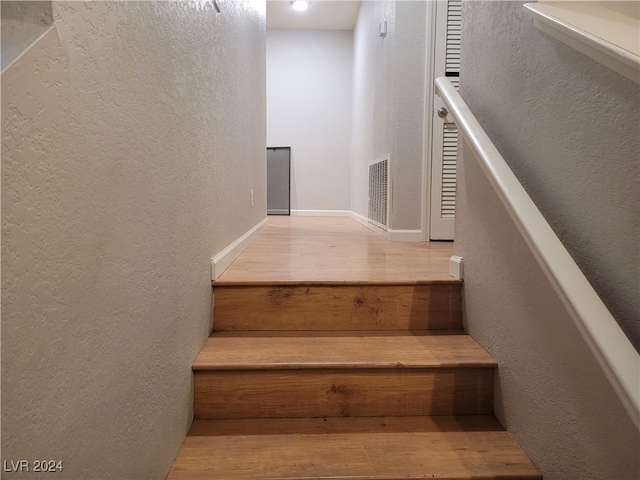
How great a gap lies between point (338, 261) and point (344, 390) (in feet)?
2.68

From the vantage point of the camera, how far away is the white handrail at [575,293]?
604 millimetres

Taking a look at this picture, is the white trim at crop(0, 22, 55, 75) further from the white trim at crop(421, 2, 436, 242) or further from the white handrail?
the white trim at crop(421, 2, 436, 242)

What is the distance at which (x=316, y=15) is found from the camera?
499 cm

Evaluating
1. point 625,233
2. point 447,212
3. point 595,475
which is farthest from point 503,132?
point 447,212

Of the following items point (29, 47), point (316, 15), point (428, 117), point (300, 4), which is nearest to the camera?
point (29, 47)

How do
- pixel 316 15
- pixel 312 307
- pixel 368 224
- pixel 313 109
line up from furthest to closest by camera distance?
pixel 313 109 → pixel 316 15 → pixel 368 224 → pixel 312 307

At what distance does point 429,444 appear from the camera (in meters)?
1.09

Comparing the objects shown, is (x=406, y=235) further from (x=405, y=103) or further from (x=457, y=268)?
(x=457, y=268)

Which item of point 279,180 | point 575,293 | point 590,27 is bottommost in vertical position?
point 575,293

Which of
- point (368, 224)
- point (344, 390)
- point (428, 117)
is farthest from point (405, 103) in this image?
point (344, 390)

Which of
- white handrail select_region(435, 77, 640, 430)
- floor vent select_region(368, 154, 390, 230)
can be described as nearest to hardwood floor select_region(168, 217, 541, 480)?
white handrail select_region(435, 77, 640, 430)

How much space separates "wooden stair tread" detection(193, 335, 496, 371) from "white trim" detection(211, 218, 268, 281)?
25 centimetres

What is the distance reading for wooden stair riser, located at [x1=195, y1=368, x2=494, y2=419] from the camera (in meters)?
1.21

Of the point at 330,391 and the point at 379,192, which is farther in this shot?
the point at 379,192
